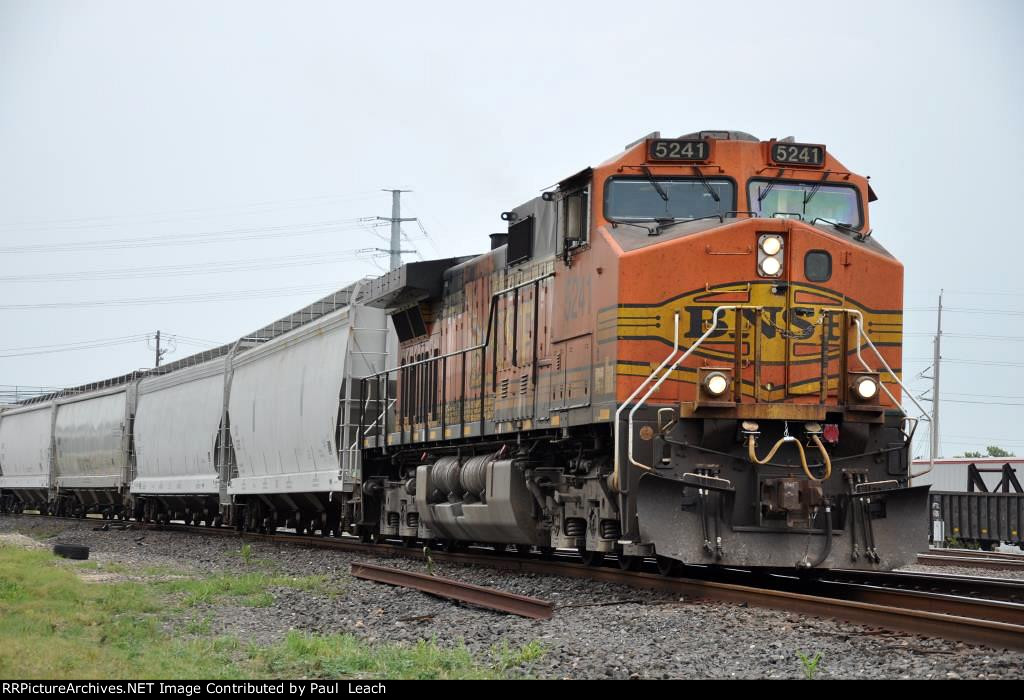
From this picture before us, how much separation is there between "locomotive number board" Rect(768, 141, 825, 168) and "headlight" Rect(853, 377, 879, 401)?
7.35 feet

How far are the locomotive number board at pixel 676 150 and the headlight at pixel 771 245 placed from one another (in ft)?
3.60

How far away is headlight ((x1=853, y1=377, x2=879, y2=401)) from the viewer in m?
11.0

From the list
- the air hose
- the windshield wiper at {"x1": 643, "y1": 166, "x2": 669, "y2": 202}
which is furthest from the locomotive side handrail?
the air hose

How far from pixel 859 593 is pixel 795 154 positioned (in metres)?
4.17

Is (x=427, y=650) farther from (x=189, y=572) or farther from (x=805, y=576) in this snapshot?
(x=189, y=572)

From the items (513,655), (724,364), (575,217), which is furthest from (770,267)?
(513,655)

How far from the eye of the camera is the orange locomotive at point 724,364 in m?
10.8

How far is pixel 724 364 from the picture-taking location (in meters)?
11.2

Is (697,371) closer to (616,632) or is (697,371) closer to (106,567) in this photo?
(616,632)

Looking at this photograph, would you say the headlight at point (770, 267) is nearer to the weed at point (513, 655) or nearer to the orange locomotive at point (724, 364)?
the orange locomotive at point (724, 364)

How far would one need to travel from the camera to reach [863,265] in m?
11.5

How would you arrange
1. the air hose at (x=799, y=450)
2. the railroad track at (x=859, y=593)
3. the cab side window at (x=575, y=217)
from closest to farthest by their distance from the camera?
the railroad track at (x=859, y=593) < the air hose at (x=799, y=450) < the cab side window at (x=575, y=217)

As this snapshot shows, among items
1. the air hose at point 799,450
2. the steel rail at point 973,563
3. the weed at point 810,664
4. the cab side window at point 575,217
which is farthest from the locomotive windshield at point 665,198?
the steel rail at point 973,563

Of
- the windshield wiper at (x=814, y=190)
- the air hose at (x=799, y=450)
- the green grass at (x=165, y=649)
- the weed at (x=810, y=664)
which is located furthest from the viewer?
the windshield wiper at (x=814, y=190)
